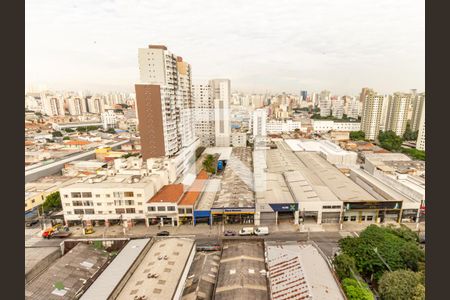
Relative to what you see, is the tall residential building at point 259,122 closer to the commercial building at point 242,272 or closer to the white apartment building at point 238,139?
the white apartment building at point 238,139

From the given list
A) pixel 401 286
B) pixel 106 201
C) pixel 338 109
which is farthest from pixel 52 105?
pixel 401 286

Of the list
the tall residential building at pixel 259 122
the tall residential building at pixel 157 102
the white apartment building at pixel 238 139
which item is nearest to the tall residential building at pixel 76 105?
the tall residential building at pixel 259 122

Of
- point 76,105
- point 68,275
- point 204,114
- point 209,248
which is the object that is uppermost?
point 76,105

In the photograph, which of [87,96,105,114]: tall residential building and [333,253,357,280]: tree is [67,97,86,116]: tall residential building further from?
[333,253,357,280]: tree

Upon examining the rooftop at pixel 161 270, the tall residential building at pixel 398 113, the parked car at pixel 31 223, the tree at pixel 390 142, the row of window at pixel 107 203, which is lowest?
the parked car at pixel 31 223

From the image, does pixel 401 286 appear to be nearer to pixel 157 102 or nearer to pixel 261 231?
pixel 261 231

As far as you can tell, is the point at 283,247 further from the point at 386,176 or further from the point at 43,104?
the point at 43,104
